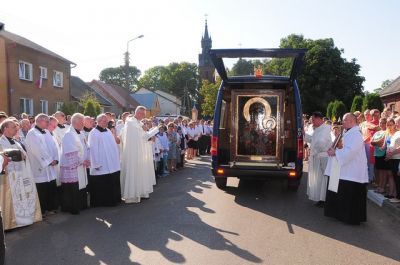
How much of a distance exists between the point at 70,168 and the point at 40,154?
2.10 feet

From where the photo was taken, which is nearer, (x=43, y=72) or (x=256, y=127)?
(x=256, y=127)

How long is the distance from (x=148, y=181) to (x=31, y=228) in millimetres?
3142

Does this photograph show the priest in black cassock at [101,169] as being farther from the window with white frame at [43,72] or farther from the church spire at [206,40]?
the church spire at [206,40]

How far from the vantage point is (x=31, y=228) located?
22.3ft

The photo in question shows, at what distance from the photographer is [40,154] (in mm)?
7426

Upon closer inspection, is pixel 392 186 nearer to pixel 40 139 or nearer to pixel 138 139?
pixel 138 139

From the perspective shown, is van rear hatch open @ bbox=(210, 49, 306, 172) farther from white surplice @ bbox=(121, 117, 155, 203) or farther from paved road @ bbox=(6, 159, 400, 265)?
white surplice @ bbox=(121, 117, 155, 203)

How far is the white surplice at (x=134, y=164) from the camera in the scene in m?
8.91

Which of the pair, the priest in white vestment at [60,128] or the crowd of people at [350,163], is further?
the priest in white vestment at [60,128]

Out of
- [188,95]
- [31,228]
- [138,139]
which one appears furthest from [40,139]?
[188,95]

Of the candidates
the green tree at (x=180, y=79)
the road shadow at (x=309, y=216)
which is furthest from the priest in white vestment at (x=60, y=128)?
the green tree at (x=180, y=79)

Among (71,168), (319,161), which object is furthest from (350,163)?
(71,168)

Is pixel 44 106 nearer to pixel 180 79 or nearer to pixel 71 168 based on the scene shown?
pixel 71 168

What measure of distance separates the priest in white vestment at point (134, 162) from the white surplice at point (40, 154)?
69.3 inches
